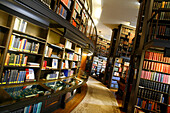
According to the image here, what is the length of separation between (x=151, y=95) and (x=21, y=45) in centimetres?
391

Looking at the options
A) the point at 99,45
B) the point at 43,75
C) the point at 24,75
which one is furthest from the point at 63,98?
the point at 99,45

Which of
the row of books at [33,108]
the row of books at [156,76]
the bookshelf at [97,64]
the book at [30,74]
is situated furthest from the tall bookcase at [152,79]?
the bookshelf at [97,64]

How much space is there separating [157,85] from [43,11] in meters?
3.72

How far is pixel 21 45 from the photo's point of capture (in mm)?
2131

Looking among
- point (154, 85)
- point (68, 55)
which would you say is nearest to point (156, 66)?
point (154, 85)

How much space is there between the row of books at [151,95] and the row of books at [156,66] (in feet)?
2.36

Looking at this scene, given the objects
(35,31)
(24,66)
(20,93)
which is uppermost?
(35,31)

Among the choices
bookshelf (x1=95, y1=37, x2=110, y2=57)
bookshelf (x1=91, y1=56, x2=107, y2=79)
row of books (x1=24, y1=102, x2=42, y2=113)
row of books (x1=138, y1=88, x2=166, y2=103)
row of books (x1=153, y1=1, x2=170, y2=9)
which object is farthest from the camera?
bookshelf (x1=91, y1=56, x2=107, y2=79)

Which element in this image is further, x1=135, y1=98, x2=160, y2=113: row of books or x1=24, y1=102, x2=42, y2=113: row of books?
x1=135, y1=98, x2=160, y2=113: row of books

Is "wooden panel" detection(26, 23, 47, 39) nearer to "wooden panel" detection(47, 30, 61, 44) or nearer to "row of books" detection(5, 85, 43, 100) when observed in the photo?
"wooden panel" detection(47, 30, 61, 44)

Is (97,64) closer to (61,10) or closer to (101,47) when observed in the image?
(101,47)

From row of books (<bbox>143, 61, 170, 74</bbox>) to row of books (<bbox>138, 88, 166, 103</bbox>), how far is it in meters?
0.72

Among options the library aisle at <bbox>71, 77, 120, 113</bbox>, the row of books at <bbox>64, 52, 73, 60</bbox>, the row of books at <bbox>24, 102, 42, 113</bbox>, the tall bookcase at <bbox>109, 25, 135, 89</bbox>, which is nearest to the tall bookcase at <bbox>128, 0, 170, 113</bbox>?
the library aisle at <bbox>71, 77, 120, 113</bbox>

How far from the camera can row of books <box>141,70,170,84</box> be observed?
3.10 metres
